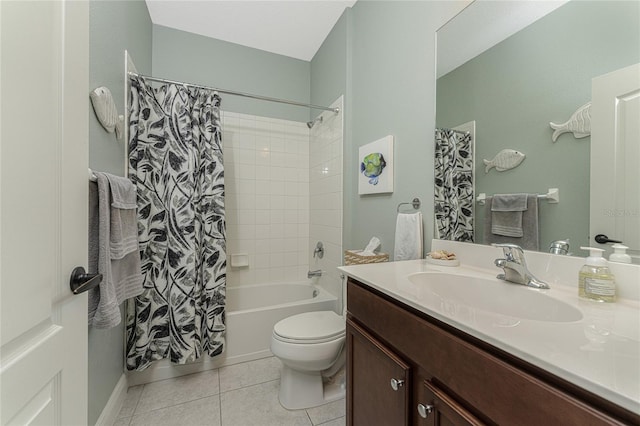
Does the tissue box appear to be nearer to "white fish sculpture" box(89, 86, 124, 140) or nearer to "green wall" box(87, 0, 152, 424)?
"green wall" box(87, 0, 152, 424)

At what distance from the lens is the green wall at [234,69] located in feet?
7.23

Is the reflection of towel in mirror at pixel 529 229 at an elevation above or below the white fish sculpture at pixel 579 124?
below

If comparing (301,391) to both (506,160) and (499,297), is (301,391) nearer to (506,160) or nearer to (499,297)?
(499,297)

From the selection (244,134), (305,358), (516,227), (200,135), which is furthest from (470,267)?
(244,134)

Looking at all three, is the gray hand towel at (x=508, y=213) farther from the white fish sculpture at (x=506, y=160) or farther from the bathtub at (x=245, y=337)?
the bathtub at (x=245, y=337)

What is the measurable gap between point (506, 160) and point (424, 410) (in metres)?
0.91

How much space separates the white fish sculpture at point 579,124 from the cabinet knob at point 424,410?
2.97ft

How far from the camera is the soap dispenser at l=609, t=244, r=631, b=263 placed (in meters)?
0.68

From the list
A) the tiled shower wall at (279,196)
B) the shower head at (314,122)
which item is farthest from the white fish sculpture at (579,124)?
the shower head at (314,122)

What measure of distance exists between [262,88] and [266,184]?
0.96 meters

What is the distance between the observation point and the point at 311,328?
1.48 metres

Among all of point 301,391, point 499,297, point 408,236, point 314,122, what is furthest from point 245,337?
point 314,122

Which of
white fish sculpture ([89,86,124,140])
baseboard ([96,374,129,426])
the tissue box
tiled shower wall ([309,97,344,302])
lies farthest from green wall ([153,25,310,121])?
baseboard ([96,374,129,426])

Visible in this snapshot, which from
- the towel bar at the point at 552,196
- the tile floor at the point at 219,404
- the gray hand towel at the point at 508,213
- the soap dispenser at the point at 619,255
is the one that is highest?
the towel bar at the point at 552,196
